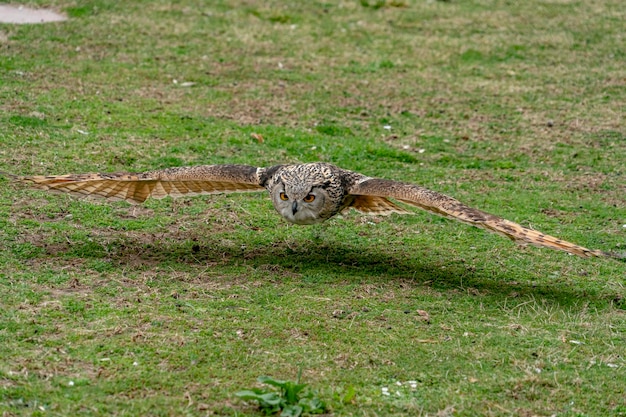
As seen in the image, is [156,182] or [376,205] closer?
[156,182]

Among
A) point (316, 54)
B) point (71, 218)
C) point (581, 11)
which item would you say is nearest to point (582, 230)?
point (71, 218)

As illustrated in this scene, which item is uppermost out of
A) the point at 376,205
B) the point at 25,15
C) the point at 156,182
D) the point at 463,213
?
the point at 25,15

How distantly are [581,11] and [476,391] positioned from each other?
1415 centimetres

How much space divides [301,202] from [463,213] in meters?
1.54

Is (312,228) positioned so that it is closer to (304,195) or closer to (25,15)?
(304,195)

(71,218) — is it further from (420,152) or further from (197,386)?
(420,152)

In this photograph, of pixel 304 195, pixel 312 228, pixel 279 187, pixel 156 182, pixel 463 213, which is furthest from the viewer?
pixel 312 228

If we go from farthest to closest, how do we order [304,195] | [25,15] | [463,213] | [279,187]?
[25,15], [279,187], [304,195], [463,213]

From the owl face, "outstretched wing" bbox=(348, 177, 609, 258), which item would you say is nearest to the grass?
the owl face

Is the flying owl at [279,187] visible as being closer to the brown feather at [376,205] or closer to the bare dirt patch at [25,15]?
the brown feather at [376,205]

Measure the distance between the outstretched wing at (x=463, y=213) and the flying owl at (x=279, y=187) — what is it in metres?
0.01

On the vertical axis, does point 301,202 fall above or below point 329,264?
above

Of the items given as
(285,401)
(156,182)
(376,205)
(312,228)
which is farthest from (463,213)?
(156,182)

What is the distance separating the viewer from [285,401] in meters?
5.62
